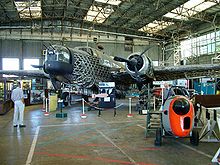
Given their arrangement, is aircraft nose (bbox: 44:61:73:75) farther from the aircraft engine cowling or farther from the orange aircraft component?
the orange aircraft component

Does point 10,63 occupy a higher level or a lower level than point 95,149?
higher

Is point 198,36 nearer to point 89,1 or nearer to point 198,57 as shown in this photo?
point 198,57

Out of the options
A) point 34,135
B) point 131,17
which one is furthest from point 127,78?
point 131,17

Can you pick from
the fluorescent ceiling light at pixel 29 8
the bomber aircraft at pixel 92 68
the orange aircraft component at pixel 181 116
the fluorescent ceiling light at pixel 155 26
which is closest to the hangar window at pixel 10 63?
the fluorescent ceiling light at pixel 29 8

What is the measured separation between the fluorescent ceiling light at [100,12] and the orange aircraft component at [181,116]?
1931 centimetres

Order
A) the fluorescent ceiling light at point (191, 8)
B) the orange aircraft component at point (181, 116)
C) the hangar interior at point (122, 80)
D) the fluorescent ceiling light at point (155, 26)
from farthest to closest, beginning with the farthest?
the fluorescent ceiling light at point (155, 26) < the fluorescent ceiling light at point (191, 8) < the orange aircraft component at point (181, 116) < the hangar interior at point (122, 80)

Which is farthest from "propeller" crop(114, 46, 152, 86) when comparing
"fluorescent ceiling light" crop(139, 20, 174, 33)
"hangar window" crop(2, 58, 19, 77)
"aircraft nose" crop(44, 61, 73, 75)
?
"hangar window" crop(2, 58, 19, 77)

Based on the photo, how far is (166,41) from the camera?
3609 cm

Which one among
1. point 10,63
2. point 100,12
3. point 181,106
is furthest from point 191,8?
point 10,63

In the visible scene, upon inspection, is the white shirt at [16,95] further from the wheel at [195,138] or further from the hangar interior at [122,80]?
the wheel at [195,138]

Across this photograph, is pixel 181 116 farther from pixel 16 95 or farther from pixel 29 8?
pixel 29 8

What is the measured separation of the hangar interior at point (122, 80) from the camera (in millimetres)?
5398

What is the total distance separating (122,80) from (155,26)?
18.0m

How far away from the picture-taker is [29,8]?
83.7 ft
